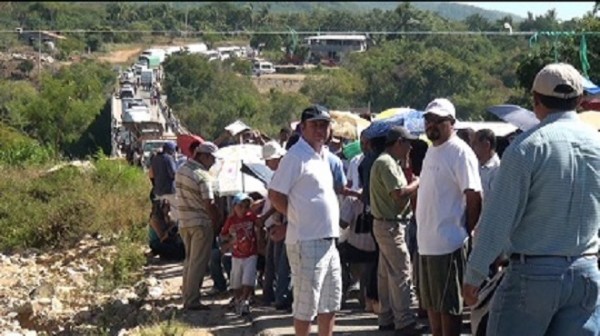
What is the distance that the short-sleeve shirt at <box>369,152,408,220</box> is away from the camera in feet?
23.6

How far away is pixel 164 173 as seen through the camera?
40.9ft

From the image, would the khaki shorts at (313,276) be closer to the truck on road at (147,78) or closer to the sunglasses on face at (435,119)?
the sunglasses on face at (435,119)

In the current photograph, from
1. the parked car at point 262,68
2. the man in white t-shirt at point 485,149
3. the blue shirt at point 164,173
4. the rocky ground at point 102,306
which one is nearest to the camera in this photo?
the man in white t-shirt at point 485,149

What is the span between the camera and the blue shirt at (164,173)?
12391mm

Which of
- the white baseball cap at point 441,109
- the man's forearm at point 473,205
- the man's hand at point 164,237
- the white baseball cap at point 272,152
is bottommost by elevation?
the man's hand at point 164,237

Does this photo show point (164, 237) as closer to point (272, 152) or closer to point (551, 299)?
point (272, 152)

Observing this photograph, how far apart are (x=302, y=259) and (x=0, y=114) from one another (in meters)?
31.4

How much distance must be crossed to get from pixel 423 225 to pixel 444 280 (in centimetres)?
36

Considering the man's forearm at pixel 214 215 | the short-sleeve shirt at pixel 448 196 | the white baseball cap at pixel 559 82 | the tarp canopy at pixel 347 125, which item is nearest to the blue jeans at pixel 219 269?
the man's forearm at pixel 214 215

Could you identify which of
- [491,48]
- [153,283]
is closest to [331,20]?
[491,48]

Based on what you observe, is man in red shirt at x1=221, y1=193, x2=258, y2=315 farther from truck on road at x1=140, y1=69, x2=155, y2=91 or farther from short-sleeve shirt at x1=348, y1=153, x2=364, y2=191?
truck on road at x1=140, y1=69, x2=155, y2=91

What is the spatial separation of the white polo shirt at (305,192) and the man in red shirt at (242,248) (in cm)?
270

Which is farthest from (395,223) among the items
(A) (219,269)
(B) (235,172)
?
(B) (235,172)

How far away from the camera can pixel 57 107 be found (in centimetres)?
3728
